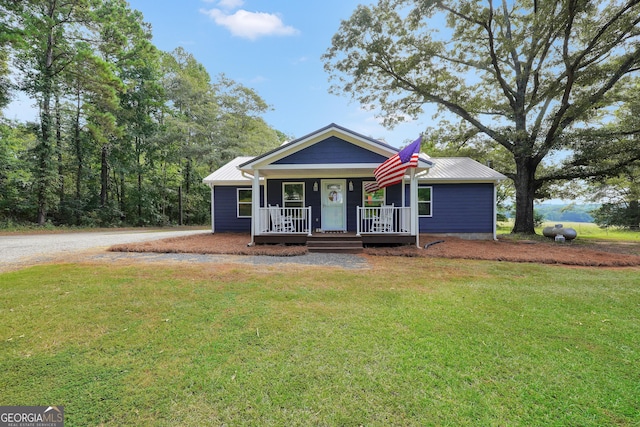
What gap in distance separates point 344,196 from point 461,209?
5249 mm

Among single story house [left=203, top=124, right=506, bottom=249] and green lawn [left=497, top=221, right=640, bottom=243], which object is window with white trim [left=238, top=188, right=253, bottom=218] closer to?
single story house [left=203, top=124, right=506, bottom=249]

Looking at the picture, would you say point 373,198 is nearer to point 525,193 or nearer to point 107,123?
point 525,193

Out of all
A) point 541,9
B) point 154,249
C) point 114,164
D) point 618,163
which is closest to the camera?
point 154,249

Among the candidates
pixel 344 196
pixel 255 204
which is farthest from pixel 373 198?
pixel 255 204

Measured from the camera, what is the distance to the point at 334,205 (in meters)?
11.5

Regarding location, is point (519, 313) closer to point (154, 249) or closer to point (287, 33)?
point (154, 249)

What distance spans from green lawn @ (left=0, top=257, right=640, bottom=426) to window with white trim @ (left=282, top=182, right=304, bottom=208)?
7028 millimetres

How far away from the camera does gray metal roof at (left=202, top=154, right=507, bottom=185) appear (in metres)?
11.7

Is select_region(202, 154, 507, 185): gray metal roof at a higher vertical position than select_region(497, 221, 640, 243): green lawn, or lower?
higher

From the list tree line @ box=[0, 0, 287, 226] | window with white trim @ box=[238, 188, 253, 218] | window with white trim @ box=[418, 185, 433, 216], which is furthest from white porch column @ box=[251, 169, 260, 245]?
tree line @ box=[0, 0, 287, 226]

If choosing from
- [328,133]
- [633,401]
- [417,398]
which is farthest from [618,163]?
[417,398]

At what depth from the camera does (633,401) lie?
2.07m

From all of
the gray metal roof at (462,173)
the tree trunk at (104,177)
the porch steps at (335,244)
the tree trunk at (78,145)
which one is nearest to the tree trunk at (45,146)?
the tree trunk at (78,145)

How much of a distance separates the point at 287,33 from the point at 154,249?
1509 centimetres
